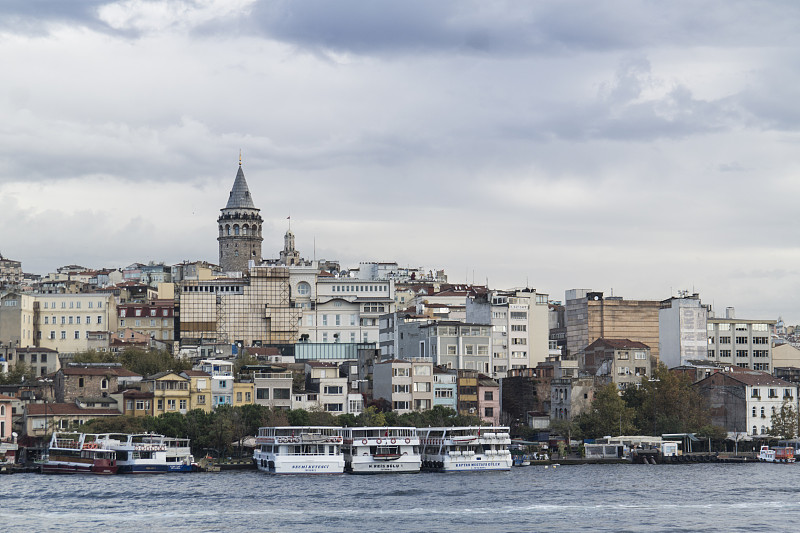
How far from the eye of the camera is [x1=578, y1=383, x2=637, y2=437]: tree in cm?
10919

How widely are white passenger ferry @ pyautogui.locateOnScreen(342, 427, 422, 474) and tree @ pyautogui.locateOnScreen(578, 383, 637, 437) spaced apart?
1808 cm

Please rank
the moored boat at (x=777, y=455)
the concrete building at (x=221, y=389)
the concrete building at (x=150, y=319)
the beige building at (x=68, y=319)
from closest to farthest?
the moored boat at (x=777, y=455)
the concrete building at (x=221, y=389)
the beige building at (x=68, y=319)
the concrete building at (x=150, y=319)

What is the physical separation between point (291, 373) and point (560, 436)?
21.6m

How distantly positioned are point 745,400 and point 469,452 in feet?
98.0

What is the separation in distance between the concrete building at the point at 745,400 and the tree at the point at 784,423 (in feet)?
2.79

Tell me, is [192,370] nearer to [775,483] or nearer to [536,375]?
A: [536,375]

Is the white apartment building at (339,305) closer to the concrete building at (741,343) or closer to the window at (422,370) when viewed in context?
the concrete building at (741,343)

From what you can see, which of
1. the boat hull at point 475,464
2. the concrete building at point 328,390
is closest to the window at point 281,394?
the concrete building at point 328,390

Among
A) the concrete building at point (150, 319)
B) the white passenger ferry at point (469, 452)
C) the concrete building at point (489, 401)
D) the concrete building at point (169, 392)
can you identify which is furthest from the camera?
the concrete building at point (150, 319)

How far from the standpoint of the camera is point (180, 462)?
9481 centimetres

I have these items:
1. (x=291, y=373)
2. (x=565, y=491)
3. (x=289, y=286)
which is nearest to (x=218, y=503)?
(x=565, y=491)

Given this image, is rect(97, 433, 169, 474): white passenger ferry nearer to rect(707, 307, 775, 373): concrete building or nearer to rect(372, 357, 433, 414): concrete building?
rect(372, 357, 433, 414): concrete building

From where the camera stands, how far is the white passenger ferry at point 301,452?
303 ft

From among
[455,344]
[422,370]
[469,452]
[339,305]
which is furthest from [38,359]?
[469,452]
